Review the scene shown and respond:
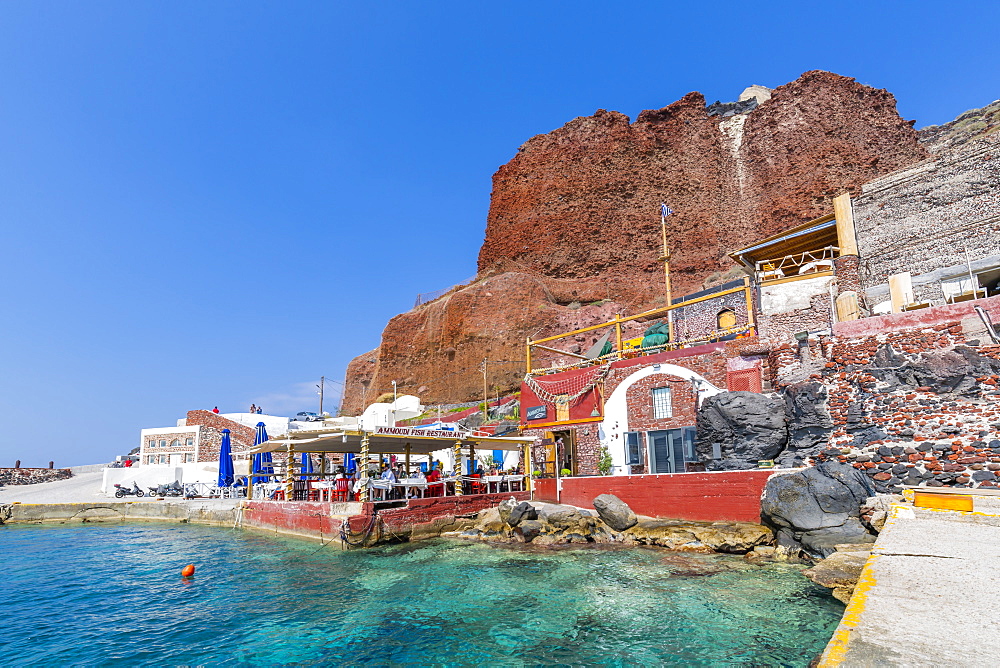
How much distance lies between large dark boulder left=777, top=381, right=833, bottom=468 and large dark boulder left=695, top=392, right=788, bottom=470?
23 cm

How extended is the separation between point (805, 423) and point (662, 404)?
470 cm

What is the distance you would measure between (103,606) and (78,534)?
14212mm

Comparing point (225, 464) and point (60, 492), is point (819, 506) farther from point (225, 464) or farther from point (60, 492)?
point (60, 492)

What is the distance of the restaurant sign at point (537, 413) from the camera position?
21.6m

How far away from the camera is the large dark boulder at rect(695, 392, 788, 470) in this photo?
47.6ft

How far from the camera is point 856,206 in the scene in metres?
22.8

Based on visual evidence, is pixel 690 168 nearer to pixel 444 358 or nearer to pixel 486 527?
pixel 444 358

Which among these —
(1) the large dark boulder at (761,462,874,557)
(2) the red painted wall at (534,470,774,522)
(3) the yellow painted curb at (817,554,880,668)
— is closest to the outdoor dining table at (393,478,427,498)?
(2) the red painted wall at (534,470,774,522)

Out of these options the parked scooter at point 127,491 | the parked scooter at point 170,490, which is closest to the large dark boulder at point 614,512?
the parked scooter at point 170,490

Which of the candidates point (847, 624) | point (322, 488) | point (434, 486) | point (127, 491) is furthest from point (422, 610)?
point (127, 491)

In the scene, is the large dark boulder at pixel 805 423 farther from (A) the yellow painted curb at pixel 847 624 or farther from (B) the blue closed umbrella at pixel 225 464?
(B) the blue closed umbrella at pixel 225 464

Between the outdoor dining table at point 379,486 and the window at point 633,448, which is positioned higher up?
the window at point 633,448

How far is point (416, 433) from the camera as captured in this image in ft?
57.9

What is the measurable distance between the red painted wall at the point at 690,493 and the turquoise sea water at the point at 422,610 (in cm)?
178
